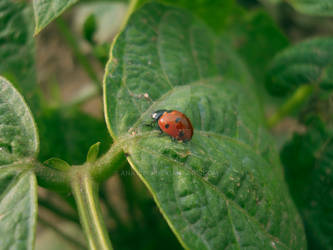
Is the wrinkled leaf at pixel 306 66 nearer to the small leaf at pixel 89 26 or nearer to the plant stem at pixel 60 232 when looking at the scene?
the small leaf at pixel 89 26

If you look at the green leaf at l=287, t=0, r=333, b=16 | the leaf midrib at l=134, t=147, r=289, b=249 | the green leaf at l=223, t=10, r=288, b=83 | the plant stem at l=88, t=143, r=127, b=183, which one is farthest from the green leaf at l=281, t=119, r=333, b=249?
the plant stem at l=88, t=143, r=127, b=183

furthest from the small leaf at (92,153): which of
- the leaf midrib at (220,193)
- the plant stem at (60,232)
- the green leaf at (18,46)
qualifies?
the plant stem at (60,232)

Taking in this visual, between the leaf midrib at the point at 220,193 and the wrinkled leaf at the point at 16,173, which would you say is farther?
the leaf midrib at the point at 220,193

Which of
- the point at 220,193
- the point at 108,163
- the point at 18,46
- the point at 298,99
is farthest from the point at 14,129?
the point at 298,99

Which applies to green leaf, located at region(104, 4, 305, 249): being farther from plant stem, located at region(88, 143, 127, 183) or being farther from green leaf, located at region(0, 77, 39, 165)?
green leaf, located at region(0, 77, 39, 165)

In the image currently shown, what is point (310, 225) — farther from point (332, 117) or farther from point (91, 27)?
point (91, 27)

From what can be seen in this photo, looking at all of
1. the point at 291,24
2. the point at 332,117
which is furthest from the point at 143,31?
the point at 291,24
